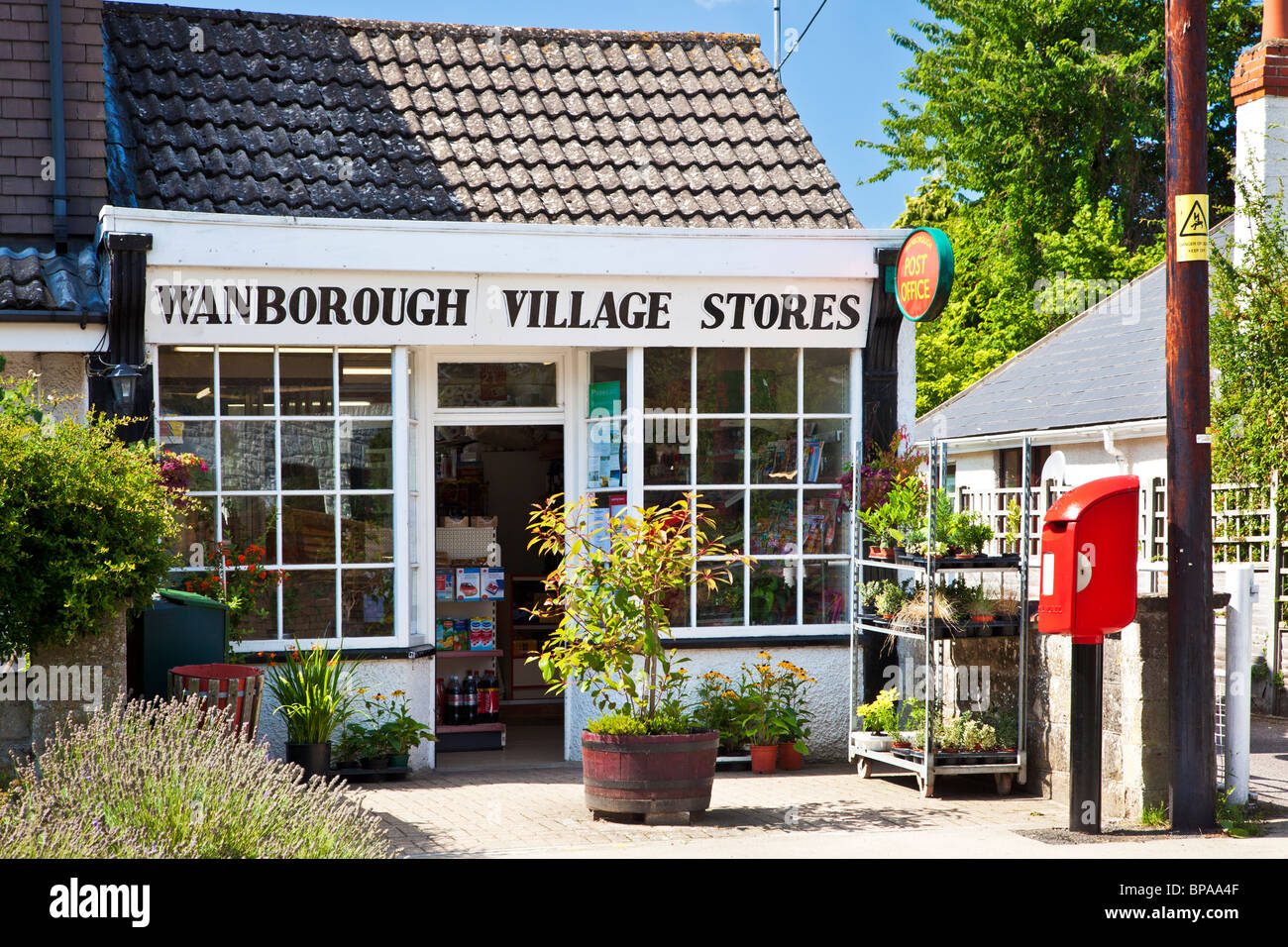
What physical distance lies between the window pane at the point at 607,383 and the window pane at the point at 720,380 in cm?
60

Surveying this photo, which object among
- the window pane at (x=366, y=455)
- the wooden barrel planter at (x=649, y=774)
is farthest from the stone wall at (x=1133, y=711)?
the window pane at (x=366, y=455)

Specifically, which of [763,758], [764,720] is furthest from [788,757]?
[764,720]

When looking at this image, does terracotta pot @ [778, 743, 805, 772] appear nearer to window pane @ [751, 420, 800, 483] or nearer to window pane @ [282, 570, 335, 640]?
window pane @ [751, 420, 800, 483]

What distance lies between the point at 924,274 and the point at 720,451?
6.73ft

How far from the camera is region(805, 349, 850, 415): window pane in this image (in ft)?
33.5

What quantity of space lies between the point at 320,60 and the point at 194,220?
8.66 ft

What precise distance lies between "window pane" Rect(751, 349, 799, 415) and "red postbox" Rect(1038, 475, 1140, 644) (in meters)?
3.19

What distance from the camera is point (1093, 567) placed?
7.16 meters

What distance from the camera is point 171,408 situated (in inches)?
363

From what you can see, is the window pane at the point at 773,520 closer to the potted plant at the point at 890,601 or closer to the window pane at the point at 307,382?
the potted plant at the point at 890,601

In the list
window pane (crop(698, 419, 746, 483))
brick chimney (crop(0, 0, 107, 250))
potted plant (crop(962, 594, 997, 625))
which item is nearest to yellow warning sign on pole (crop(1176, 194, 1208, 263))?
potted plant (crop(962, 594, 997, 625))

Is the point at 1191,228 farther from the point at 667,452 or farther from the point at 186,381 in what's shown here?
the point at 186,381

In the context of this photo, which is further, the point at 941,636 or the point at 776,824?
the point at 941,636
